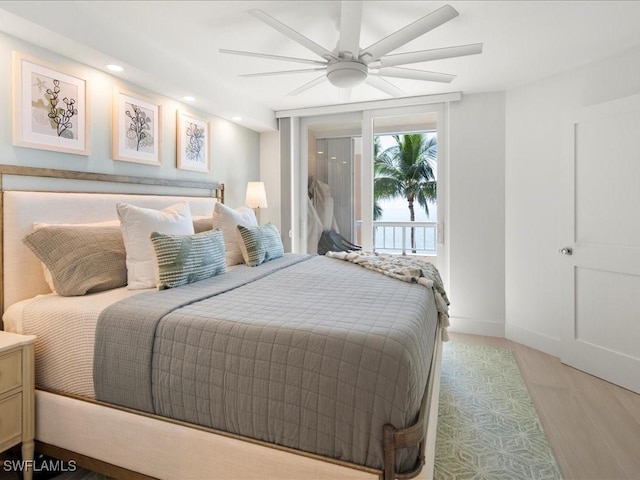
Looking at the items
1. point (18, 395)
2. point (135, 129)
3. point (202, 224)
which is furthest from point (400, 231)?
point (18, 395)

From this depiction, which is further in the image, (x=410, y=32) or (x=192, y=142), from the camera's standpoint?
(x=192, y=142)

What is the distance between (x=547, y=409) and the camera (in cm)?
240

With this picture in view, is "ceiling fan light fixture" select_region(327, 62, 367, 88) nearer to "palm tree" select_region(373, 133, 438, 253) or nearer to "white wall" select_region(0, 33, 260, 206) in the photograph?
"white wall" select_region(0, 33, 260, 206)

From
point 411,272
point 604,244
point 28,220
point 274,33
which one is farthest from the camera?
point 604,244

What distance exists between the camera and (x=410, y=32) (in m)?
1.97

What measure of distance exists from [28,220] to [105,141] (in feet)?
2.70

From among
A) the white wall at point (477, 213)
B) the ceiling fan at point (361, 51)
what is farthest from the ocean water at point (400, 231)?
the ceiling fan at point (361, 51)

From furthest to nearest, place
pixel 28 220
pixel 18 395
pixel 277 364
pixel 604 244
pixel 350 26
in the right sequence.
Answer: pixel 604 244 → pixel 28 220 → pixel 350 26 → pixel 18 395 → pixel 277 364

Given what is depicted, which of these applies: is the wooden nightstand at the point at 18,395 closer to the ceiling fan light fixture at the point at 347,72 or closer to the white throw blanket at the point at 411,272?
the white throw blanket at the point at 411,272

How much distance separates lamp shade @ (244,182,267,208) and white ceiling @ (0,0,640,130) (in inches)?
42.8

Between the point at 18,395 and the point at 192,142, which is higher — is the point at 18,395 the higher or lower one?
the lower one

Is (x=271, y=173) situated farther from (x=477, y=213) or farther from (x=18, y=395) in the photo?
(x=18, y=395)

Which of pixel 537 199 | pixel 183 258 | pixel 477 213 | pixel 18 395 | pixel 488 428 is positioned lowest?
pixel 488 428

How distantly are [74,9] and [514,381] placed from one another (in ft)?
12.4
